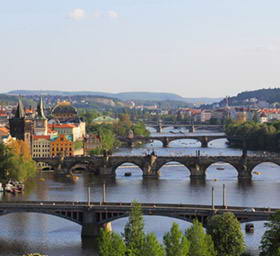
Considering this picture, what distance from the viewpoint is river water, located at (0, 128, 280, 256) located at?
40594mm

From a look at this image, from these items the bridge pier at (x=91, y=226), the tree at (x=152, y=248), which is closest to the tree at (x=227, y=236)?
the tree at (x=152, y=248)

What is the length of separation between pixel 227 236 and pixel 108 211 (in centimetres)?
876

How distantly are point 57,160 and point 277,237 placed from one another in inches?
1708

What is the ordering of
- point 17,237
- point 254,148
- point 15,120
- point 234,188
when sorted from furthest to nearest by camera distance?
1. point 254,148
2. point 15,120
3. point 234,188
4. point 17,237

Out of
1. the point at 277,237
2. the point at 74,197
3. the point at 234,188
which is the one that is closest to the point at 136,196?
the point at 74,197

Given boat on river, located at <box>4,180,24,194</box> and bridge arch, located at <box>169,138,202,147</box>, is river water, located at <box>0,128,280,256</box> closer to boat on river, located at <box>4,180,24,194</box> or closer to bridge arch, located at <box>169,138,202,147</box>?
boat on river, located at <box>4,180,24,194</box>

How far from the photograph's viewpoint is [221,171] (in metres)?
73.3

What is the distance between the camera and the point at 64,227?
1751 inches

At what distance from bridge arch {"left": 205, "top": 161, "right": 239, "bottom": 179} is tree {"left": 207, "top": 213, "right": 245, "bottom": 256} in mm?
31843

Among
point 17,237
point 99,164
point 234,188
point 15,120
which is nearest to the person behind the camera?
point 17,237

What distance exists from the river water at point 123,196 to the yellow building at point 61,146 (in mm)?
6378

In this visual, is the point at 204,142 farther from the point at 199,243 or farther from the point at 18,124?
the point at 199,243

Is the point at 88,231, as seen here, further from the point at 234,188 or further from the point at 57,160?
the point at 57,160

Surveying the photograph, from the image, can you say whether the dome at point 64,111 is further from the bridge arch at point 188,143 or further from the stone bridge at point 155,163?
the stone bridge at point 155,163
